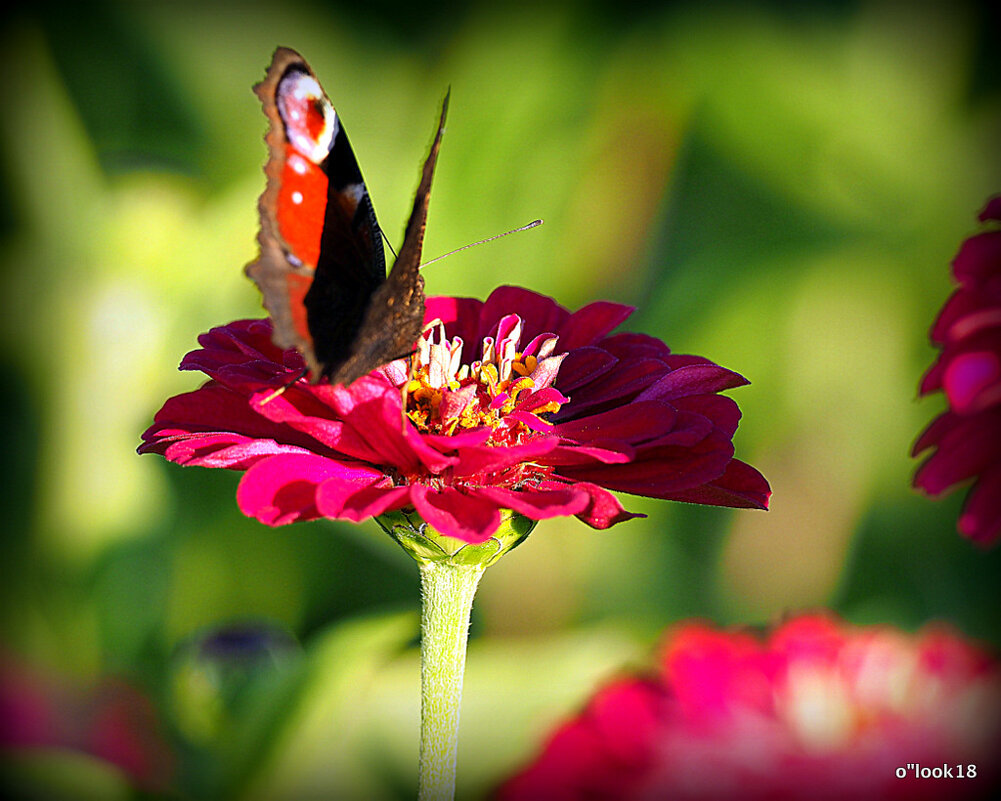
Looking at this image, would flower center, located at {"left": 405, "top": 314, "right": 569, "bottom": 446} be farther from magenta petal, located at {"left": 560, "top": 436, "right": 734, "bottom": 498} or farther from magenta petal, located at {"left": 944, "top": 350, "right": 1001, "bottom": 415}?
magenta petal, located at {"left": 944, "top": 350, "right": 1001, "bottom": 415}

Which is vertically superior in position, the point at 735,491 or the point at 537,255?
the point at 537,255

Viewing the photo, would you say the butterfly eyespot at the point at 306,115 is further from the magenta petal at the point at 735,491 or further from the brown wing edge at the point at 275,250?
the magenta petal at the point at 735,491

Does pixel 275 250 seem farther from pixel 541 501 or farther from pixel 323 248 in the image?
pixel 541 501

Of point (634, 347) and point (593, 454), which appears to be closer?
point (593, 454)

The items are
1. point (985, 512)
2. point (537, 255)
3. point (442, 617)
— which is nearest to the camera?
point (985, 512)

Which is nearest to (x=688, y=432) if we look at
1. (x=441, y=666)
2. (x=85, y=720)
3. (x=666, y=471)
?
(x=666, y=471)

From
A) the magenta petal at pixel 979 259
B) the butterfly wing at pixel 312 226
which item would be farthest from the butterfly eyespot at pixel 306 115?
the magenta petal at pixel 979 259
